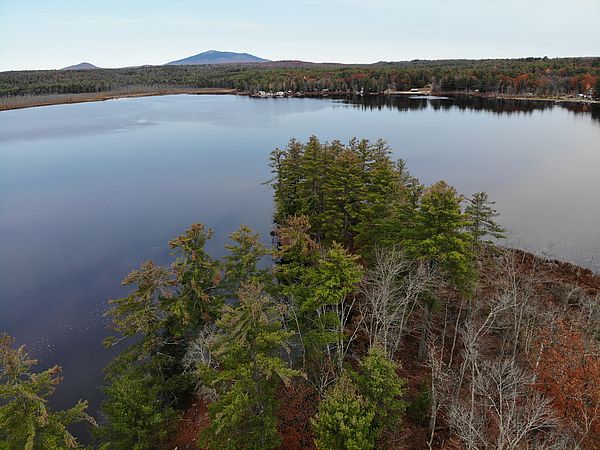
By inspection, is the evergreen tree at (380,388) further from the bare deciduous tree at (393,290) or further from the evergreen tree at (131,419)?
the evergreen tree at (131,419)

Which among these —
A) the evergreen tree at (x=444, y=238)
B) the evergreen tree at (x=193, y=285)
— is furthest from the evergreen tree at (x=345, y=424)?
the evergreen tree at (x=444, y=238)

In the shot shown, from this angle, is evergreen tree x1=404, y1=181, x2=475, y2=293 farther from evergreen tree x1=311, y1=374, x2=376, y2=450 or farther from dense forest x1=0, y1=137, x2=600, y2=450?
evergreen tree x1=311, y1=374, x2=376, y2=450

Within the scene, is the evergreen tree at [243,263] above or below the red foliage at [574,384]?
above

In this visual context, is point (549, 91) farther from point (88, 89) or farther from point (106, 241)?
point (88, 89)

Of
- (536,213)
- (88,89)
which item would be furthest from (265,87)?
(536,213)

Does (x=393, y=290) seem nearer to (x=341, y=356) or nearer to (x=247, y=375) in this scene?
(x=341, y=356)

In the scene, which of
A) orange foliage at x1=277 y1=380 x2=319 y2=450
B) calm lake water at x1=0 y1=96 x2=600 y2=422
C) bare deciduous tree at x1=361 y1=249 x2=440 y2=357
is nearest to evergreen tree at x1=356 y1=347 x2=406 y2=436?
bare deciduous tree at x1=361 y1=249 x2=440 y2=357
